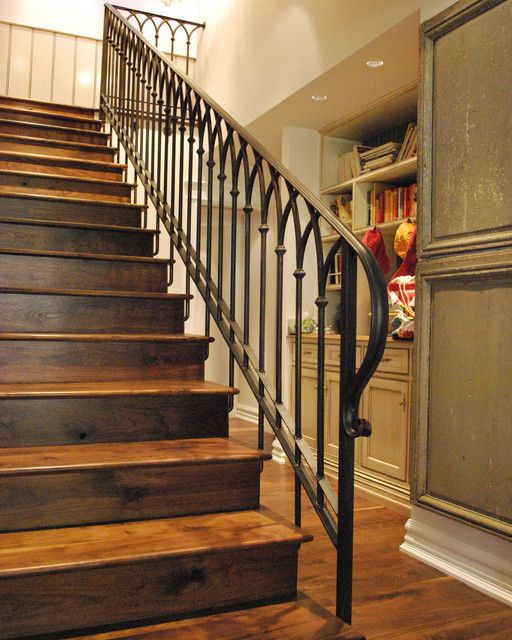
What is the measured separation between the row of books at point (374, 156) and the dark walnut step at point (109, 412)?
2213mm

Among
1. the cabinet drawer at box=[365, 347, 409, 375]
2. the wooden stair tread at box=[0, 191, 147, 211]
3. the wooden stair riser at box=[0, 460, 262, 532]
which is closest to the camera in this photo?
the wooden stair riser at box=[0, 460, 262, 532]

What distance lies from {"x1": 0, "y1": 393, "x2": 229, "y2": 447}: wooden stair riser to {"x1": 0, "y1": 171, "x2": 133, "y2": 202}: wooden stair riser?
5.66 ft

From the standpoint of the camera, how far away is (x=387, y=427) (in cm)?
342

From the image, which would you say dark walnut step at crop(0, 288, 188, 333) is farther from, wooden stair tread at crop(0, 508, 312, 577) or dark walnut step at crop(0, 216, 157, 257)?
wooden stair tread at crop(0, 508, 312, 577)

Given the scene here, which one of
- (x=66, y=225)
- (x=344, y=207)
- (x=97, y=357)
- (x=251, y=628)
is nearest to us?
(x=251, y=628)

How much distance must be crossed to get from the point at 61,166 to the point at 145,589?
2865 mm

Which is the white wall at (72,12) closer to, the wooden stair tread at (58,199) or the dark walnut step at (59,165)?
the dark walnut step at (59,165)

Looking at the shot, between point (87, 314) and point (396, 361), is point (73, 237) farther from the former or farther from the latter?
point (396, 361)

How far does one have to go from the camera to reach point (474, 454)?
2.32m

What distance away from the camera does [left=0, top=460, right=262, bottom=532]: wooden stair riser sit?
159 centimetres

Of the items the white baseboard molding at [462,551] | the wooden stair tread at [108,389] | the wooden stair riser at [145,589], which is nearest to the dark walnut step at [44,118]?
the wooden stair tread at [108,389]

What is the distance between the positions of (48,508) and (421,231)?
1727 millimetres

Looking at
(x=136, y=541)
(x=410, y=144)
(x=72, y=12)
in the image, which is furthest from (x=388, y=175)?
(x=72, y=12)

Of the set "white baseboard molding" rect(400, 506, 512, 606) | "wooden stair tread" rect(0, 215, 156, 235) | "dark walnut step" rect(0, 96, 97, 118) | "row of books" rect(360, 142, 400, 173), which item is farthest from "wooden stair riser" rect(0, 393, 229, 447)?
"dark walnut step" rect(0, 96, 97, 118)
